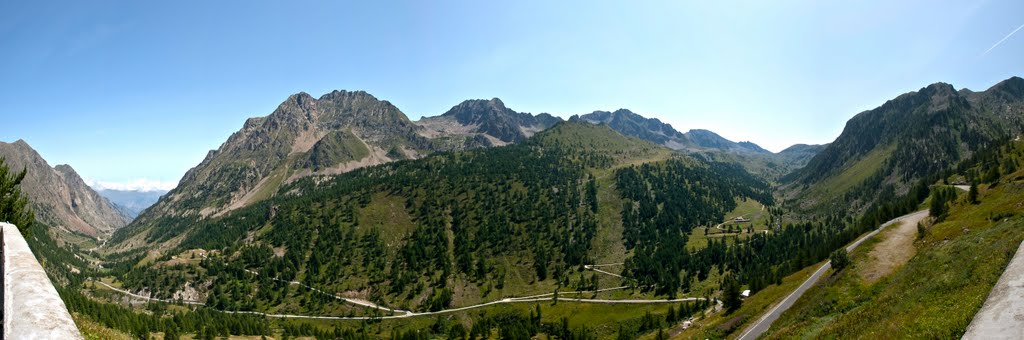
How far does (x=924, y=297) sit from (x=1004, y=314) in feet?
66.5

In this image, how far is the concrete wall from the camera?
31.8ft

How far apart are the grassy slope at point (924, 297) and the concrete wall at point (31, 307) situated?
3887 centimetres

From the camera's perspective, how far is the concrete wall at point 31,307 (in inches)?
382

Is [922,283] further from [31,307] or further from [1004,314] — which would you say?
[31,307]

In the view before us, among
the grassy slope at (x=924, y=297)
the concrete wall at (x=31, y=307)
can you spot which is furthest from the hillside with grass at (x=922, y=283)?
the concrete wall at (x=31, y=307)

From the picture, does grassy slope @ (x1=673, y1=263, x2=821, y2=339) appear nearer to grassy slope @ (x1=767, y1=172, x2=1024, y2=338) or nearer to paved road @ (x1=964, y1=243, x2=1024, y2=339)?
grassy slope @ (x1=767, y1=172, x2=1024, y2=338)

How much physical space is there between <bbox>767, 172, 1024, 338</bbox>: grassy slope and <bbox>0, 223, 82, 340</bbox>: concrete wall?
3887cm

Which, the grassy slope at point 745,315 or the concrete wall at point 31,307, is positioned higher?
the concrete wall at point 31,307

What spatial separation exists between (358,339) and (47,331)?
189 metres

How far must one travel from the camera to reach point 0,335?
11.4m

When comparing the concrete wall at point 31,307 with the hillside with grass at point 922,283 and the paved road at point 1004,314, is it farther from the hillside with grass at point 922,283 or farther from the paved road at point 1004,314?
the hillside with grass at point 922,283

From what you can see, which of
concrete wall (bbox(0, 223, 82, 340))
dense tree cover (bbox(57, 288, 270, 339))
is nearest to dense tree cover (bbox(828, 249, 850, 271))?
concrete wall (bbox(0, 223, 82, 340))

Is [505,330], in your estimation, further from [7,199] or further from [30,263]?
[30,263]

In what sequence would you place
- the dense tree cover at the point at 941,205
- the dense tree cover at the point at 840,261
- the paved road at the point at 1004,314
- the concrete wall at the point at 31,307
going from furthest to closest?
1. the dense tree cover at the point at 941,205
2. the dense tree cover at the point at 840,261
3. the paved road at the point at 1004,314
4. the concrete wall at the point at 31,307
